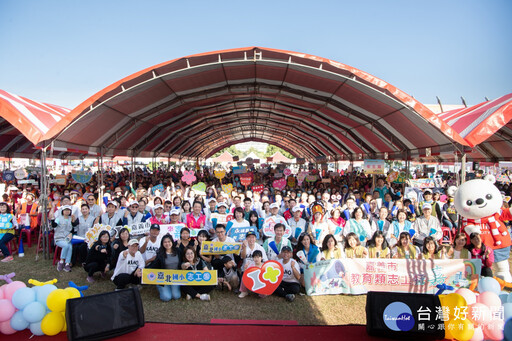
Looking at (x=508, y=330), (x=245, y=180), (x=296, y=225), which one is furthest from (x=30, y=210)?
(x=508, y=330)

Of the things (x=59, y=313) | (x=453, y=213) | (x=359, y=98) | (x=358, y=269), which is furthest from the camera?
(x=359, y=98)

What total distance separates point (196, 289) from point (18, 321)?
230 cm

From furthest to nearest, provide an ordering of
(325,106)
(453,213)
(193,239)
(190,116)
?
(190,116), (325,106), (453,213), (193,239)

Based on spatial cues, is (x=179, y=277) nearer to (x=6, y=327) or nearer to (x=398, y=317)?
(x=6, y=327)

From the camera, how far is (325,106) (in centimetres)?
1189

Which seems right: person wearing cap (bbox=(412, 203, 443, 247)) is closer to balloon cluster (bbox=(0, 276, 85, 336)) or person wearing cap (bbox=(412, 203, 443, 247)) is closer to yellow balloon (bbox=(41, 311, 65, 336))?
balloon cluster (bbox=(0, 276, 85, 336))

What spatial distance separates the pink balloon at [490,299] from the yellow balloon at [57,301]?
464cm

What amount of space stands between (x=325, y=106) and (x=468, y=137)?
5340mm

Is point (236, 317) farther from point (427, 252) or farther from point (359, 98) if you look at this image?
point (359, 98)

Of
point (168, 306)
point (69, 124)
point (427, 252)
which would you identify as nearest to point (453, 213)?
point (427, 252)

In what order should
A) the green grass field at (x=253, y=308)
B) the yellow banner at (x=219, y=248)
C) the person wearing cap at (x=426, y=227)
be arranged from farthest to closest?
the person wearing cap at (x=426, y=227) → the yellow banner at (x=219, y=248) → the green grass field at (x=253, y=308)

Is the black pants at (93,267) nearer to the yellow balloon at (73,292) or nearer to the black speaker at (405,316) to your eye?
the yellow balloon at (73,292)

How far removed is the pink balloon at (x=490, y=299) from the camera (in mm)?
3570

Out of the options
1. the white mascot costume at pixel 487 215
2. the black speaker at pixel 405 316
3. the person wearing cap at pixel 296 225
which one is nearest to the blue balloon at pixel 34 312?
the black speaker at pixel 405 316
